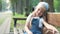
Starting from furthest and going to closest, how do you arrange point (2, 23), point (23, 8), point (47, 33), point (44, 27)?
point (2, 23)
point (23, 8)
point (44, 27)
point (47, 33)

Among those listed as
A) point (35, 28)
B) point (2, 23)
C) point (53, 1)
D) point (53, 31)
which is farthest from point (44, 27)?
point (2, 23)

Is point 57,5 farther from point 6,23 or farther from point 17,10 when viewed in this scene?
point 6,23

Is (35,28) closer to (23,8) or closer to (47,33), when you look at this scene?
(47,33)

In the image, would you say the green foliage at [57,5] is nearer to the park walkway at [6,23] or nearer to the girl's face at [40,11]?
the girl's face at [40,11]

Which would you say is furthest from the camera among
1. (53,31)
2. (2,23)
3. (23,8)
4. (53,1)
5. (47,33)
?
(2,23)

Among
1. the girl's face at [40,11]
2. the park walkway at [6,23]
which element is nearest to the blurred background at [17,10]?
the park walkway at [6,23]

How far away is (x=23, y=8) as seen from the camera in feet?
7.11

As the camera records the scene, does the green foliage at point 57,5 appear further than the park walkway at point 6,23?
No

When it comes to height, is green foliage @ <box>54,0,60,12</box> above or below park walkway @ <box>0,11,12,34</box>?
above

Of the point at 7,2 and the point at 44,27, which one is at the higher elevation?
the point at 7,2

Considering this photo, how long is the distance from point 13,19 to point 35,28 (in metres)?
0.56

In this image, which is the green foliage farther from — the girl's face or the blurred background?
the girl's face

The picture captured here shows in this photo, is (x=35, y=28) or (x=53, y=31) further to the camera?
(x=35, y=28)

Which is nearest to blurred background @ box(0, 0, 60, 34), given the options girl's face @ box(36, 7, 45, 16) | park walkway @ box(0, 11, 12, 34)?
park walkway @ box(0, 11, 12, 34)
